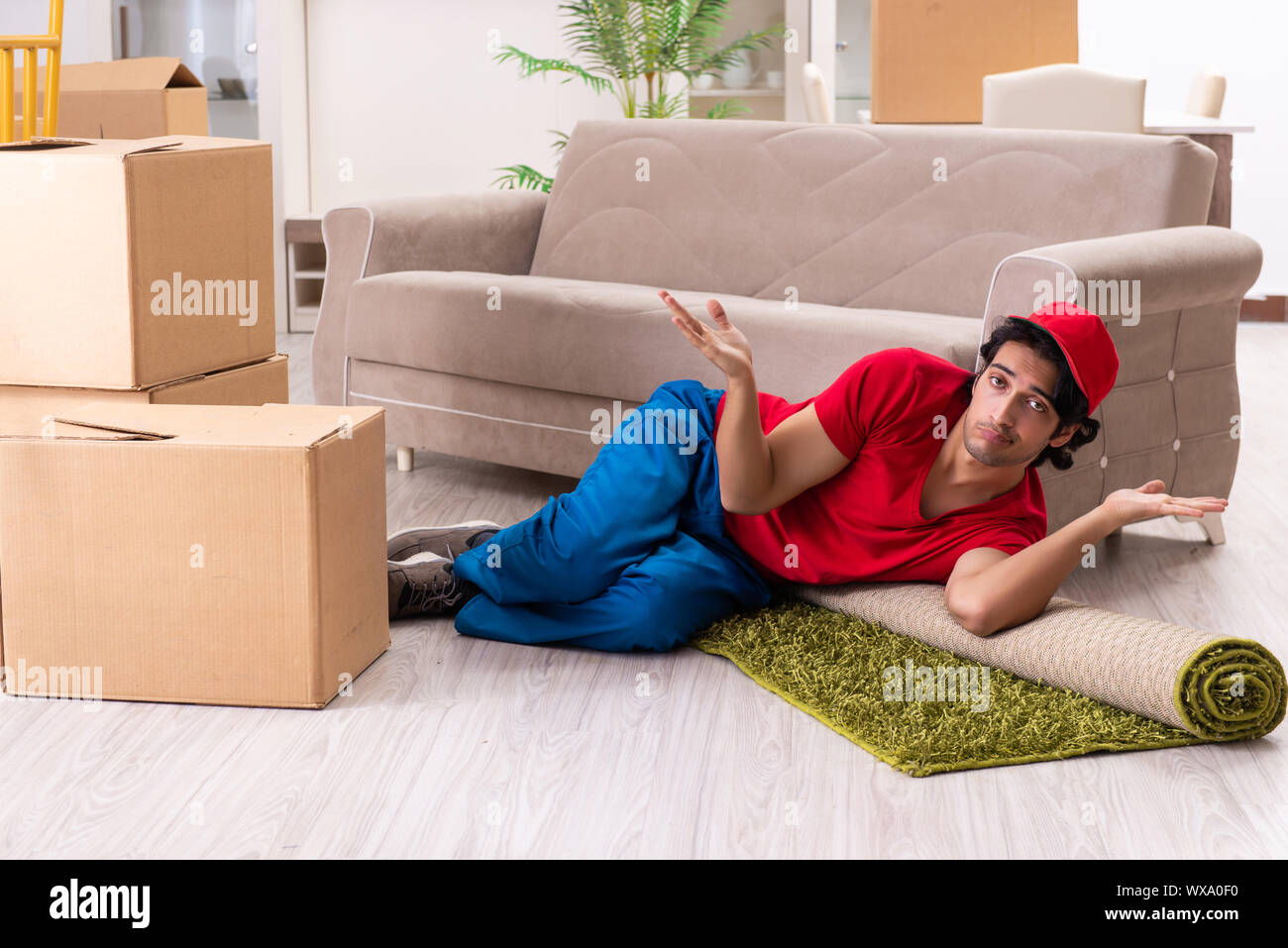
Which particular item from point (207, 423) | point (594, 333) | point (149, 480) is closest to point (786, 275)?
point (594, 333)

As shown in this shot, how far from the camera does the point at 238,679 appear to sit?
1879 mm

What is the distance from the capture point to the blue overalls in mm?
2125

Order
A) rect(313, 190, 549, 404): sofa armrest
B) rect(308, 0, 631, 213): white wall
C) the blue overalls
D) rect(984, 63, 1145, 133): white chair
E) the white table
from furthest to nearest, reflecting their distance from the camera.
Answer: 1. rect(308, 0, 631, 213): white wall
2. the white table
3. rect(984, 63, 1145, 133): white chair
4. rect(313, 190, 549, 404): sofa armrest
5. the blue overalls

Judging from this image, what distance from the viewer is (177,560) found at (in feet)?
6.07

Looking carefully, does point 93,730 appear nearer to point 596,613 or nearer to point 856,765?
point 596,613

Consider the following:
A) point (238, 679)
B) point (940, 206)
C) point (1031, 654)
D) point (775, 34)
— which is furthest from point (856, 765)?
point (775, 34)

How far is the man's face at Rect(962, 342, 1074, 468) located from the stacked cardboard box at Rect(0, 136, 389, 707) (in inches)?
35.6

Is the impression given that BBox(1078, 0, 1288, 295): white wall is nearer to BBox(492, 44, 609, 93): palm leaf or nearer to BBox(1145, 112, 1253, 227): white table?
BBox(1145, 112, 1253, 227): white table

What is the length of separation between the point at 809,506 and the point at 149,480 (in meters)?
1.00

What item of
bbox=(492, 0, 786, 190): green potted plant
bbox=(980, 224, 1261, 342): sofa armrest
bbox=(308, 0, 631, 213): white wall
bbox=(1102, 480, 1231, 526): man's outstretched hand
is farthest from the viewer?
bbox=(308, 0, 631, 213): white wall

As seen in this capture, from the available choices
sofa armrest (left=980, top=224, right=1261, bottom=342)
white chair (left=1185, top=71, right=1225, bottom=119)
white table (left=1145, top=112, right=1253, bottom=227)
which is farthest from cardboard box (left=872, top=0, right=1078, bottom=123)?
sofa armrest (left=980, top=224, right=1261, bottom=342)

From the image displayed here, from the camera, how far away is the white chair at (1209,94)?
4.61m

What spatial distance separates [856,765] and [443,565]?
88cm

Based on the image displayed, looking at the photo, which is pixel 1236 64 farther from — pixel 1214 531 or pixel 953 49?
pixel 1214 531
